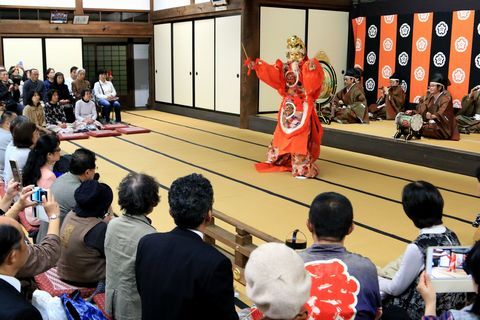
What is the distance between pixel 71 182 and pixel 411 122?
4.92 metres

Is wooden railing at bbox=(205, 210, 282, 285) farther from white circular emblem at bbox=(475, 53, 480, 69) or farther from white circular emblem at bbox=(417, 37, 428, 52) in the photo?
white circular emblem at bbox=(417, 37, 428, 52)

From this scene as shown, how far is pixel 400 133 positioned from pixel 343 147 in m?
0.93

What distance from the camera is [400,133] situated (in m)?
6.81

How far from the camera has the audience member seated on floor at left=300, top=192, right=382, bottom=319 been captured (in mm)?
1543

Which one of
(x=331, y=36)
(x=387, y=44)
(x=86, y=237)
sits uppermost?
(x=331, y=36)

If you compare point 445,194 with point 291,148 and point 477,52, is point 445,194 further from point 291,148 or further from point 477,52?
point 477,52

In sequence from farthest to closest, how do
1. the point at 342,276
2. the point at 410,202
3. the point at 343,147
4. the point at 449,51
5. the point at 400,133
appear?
the point at 449,51 → the point at 343,147 → the point at 400,133 → the point at 410,202 → the point at 342,276

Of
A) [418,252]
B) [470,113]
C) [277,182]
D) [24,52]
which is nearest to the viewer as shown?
[418,252]

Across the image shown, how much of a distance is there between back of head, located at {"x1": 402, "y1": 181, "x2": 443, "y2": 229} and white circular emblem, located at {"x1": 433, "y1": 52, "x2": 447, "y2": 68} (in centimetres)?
678

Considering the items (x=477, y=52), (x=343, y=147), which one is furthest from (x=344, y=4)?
(x=343, y=147)

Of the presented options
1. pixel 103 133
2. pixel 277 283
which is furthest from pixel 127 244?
pixel 103 133

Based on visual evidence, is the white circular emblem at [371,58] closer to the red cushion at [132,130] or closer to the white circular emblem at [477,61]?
the white circular emblem at [477,61]

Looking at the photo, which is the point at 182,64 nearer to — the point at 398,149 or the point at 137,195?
the point at 398,149

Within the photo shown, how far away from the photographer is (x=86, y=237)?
2.41 meters
